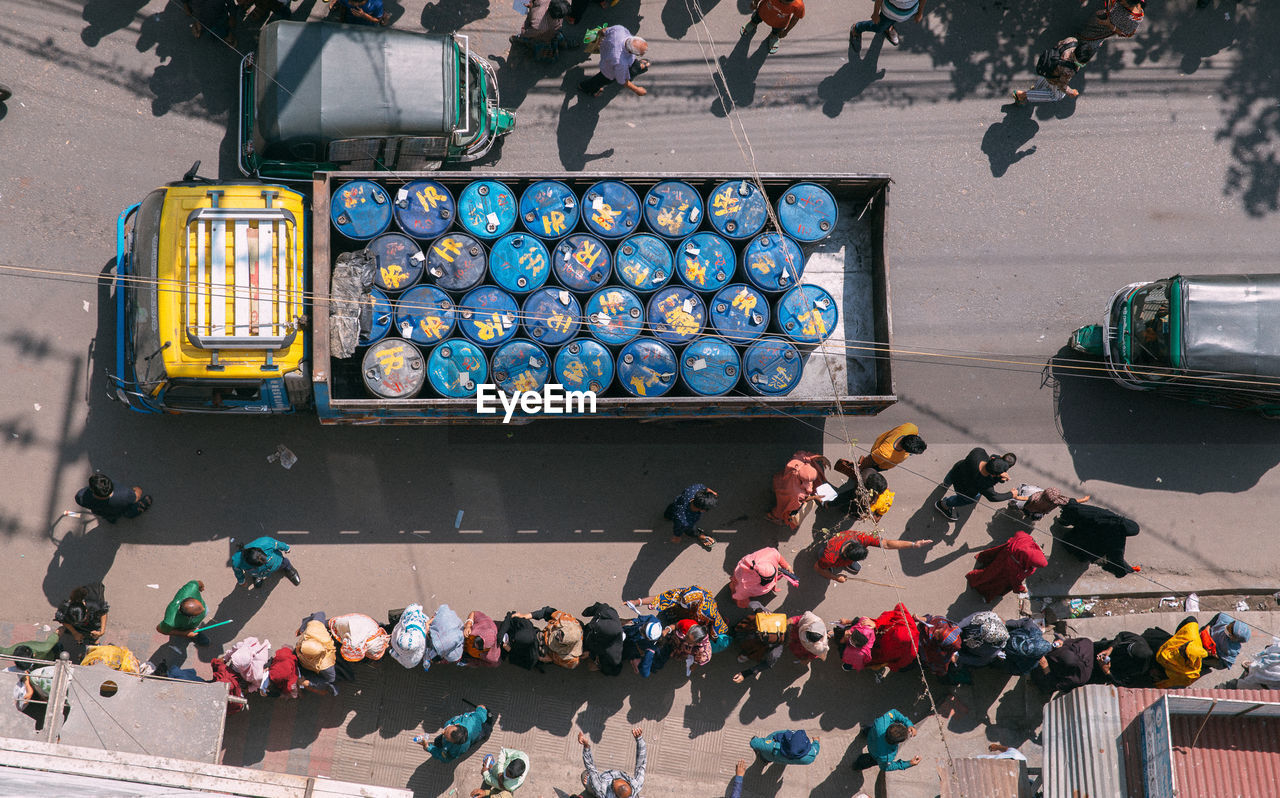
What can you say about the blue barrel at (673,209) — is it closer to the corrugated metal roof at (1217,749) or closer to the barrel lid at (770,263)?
the barrel lid at (770,263)

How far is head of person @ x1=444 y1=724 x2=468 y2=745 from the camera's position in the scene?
7887mm

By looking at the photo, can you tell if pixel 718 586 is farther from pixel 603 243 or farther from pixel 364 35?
pixel 364 35

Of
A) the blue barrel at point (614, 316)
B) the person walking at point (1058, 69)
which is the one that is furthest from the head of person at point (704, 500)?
the person walking at point (1058, 69)

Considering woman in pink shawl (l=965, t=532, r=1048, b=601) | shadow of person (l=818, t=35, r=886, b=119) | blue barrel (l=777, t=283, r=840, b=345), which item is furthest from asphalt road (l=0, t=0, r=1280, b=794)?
blue barrel (l=777, t=283, r=840, b=345)

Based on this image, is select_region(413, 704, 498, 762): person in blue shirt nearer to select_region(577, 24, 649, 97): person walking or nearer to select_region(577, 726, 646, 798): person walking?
select_region(577, 726, 646, 798): person walking

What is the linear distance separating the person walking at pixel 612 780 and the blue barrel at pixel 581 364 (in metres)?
3.17

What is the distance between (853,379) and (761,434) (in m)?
1.26

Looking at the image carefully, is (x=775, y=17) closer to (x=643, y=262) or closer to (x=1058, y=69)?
(x=1058, y=69)

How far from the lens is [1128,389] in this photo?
383 inches

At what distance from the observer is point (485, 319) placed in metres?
8.13

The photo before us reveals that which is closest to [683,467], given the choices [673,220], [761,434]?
[761,434]

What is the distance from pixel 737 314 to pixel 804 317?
2.02 feet

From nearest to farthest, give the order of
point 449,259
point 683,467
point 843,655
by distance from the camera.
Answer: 1. point 449,259
2. point 843,655
3. point 683,467

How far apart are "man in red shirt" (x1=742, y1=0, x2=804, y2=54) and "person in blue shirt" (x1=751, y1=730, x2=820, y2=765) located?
7038 millimetres
